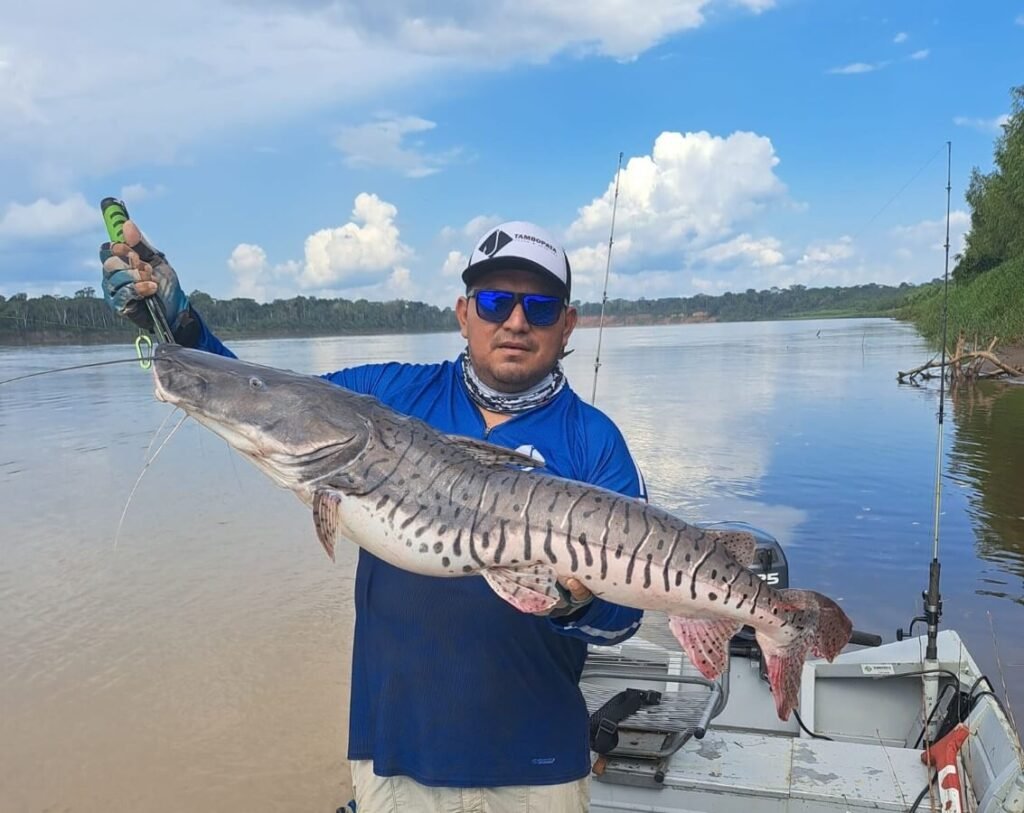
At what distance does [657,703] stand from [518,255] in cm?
325

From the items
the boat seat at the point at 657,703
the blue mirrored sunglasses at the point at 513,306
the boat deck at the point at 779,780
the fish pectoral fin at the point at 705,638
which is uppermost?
the blue mirrored sunglasses at the point at 513,306

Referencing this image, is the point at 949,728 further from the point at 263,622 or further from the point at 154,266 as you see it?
the point at 263,622

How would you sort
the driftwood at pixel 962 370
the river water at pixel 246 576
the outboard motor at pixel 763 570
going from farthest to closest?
1. the driftwood at pixel 962 370
2. the river water at pixel 246 576
3. the outboard motor at pixel 763 570

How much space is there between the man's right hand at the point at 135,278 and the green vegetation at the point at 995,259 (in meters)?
32.8

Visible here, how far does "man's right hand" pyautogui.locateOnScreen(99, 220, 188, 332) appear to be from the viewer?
3275 millimetres

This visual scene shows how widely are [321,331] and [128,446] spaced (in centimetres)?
9357

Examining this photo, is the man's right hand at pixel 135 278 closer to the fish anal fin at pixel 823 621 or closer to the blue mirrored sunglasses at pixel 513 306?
the blue mirrored sunglasses at pixel 513 306

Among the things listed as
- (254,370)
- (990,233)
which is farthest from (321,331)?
(254,370)

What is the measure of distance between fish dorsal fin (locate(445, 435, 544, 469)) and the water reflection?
34.4 feet

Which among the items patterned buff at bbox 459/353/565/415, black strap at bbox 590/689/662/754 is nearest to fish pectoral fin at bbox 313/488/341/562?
patterned buff at bbox 459/353/565/415

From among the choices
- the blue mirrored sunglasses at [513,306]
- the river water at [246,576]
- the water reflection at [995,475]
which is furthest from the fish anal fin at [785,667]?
the water reflection at [995,475]

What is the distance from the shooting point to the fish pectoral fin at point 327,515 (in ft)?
9.70

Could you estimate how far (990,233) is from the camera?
47.9 meters

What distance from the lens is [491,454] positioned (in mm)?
3043
